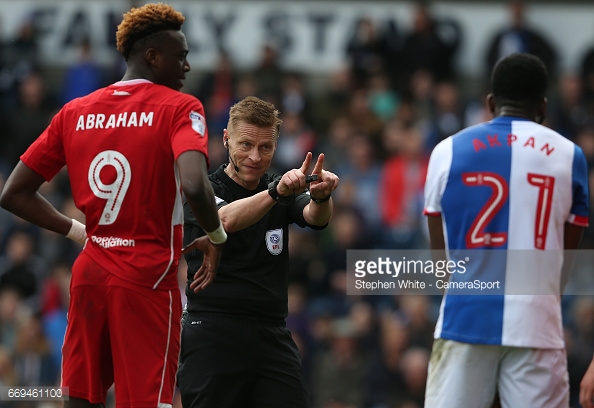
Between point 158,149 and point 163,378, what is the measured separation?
3.73ft

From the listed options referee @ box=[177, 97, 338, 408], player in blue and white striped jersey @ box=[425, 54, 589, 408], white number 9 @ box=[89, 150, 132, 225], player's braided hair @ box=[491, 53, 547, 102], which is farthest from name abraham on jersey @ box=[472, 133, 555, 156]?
white number 9 @ box=[89, 150, 132, 225]

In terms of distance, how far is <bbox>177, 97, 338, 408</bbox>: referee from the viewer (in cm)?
601

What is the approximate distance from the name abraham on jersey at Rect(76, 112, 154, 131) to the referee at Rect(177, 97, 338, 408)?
0.84 metres

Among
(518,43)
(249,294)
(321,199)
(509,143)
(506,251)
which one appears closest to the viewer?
(506,251)

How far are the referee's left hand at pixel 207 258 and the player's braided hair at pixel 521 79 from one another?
1730 mm

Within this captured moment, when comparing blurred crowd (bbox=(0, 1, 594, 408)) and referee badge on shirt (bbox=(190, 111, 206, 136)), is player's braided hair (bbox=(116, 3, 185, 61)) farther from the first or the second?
blurred crowd (bbox=(0, 1, 594, 408))

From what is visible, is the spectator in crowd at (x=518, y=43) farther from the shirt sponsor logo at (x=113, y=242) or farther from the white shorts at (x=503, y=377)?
the shirt sponsor logo at (x=113, y=242)

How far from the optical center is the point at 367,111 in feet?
49.4

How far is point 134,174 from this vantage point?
535 centimetres

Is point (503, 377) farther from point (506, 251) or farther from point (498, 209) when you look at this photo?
point (498, 209)

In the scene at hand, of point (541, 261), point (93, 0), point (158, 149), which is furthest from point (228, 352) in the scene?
point (93, 0)

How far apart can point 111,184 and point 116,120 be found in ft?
1.06

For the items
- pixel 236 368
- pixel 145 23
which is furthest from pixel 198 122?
pixel 236 368

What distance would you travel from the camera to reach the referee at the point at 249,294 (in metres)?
6.01
